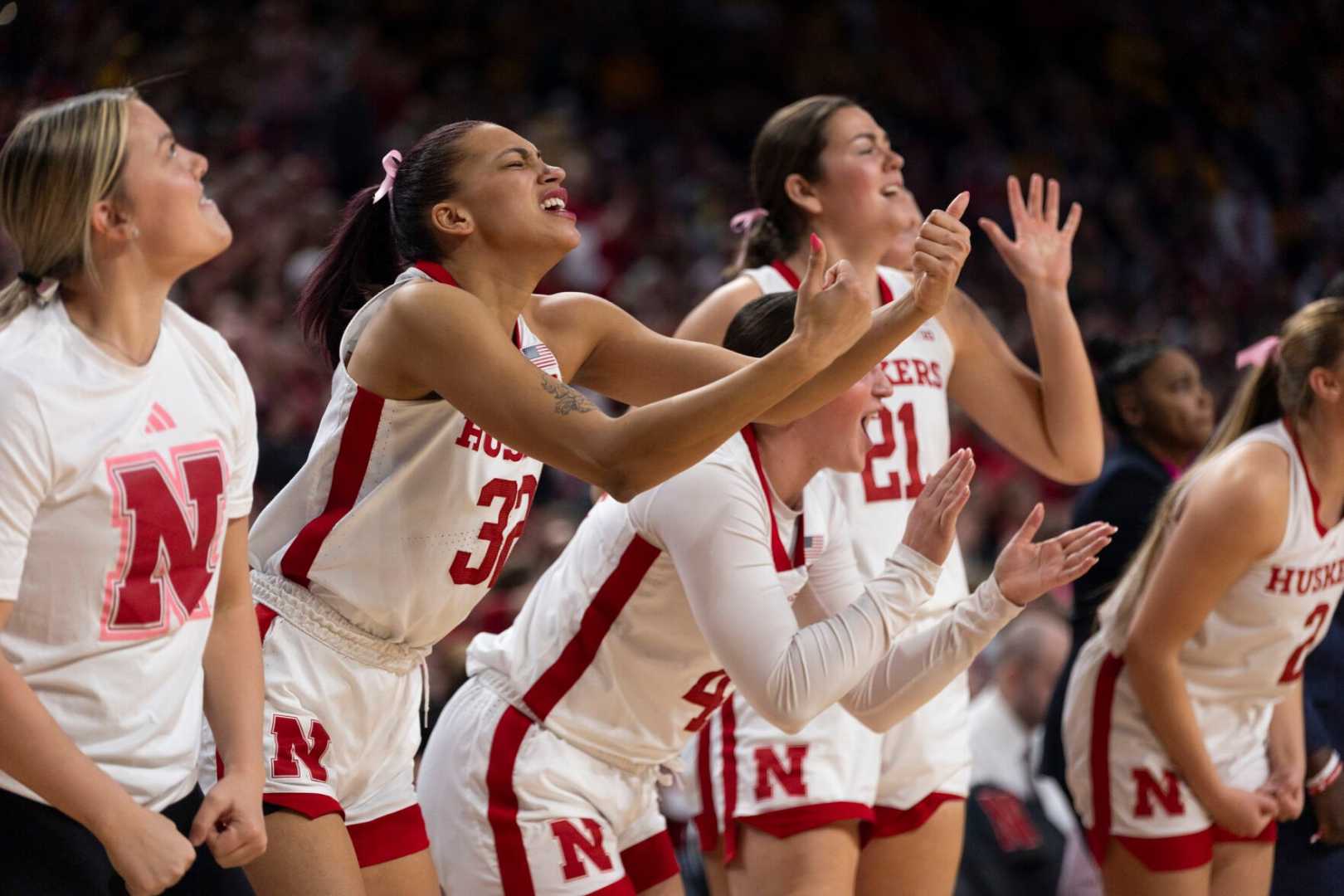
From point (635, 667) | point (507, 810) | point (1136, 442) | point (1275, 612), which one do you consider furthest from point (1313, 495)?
point (507, 810)

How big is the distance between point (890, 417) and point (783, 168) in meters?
0.67

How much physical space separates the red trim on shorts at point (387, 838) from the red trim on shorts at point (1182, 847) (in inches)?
72.3

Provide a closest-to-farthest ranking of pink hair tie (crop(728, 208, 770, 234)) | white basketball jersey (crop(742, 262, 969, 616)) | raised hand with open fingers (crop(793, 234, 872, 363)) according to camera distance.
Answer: raised hand with open fingers (crop(793, 234, 872, 363))
white basketball jersey (crop(742, 262, 969, 616))
pink hair tie (crop(728, 208, 770, 234))

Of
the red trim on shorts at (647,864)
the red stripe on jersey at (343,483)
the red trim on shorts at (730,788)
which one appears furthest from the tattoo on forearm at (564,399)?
the red trim on shorts at (730,788)

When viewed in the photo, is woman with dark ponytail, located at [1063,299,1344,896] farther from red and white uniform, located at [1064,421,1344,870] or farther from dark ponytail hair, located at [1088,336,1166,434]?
dark ponytail hair, located at [1088,336,1166,434]

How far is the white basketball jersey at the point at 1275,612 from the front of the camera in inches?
152

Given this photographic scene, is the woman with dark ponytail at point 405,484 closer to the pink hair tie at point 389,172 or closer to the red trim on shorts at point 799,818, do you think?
the pink hair tie at point 389,172

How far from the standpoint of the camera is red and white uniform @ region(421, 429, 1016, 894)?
112 inches

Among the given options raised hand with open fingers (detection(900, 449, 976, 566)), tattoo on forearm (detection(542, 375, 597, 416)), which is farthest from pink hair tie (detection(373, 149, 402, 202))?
raised hand with open fingers (detection(900, 449, 976, 566))

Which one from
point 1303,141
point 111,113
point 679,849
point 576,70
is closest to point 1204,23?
point 1303,141

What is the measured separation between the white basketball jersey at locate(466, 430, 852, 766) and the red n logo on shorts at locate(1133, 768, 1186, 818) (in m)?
1.29

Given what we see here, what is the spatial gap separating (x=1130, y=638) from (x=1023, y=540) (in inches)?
39.2

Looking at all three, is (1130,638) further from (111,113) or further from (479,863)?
Answer: (111,113)

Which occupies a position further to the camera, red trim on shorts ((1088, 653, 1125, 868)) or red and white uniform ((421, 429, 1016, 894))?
red trim on shorts ((1088, 653, 1125, 868))
